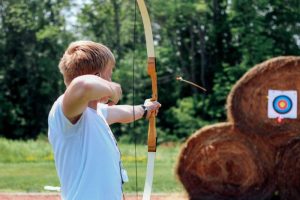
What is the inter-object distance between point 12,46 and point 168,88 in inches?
275

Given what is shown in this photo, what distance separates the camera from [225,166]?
28.7 ft

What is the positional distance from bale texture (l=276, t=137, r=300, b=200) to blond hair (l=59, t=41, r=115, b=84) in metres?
6.25

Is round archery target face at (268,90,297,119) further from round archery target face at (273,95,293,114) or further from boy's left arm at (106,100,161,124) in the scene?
boy's left arm at (106,100,161,124)

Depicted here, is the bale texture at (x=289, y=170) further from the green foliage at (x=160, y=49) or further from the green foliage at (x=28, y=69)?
the green foliage at (x=28, y=69)

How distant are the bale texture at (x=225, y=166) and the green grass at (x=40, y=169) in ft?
1.44

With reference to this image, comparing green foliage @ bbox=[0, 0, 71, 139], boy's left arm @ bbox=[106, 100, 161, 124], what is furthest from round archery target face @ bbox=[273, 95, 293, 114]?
green foliage @ bbox=[0, 0, 71, 139]

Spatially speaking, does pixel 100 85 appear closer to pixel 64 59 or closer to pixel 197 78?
pixel 64 59

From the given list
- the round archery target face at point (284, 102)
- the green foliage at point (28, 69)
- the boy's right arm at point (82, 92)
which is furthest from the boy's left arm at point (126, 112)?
the green foliage at point (28, 69)

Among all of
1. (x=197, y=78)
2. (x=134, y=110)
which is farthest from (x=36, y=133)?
(x=134, y=110)

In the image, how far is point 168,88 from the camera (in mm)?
27703

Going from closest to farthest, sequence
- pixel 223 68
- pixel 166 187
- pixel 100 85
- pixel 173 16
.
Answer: pixel 100 85 < pixel 166 187 < pixel 223 68 < pixel 173 16

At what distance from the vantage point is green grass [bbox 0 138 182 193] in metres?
9.98

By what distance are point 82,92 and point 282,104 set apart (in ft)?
19.9

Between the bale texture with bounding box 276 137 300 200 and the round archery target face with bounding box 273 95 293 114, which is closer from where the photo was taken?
the round archery target face with bounding box 273 95 293 114
